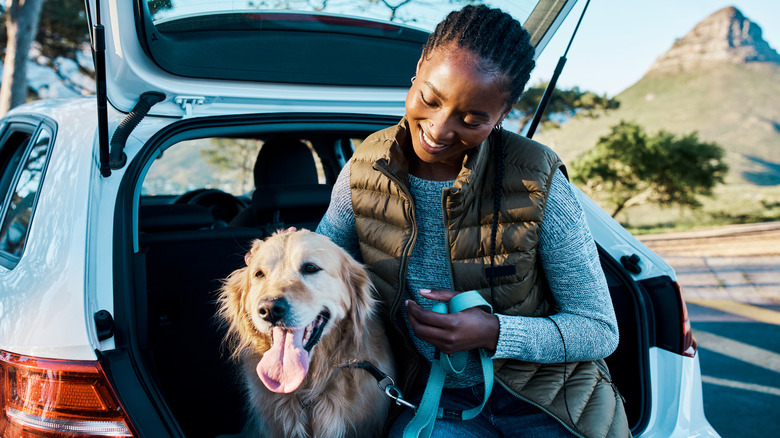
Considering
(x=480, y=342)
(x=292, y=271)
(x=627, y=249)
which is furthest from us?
(x=627, y=249)

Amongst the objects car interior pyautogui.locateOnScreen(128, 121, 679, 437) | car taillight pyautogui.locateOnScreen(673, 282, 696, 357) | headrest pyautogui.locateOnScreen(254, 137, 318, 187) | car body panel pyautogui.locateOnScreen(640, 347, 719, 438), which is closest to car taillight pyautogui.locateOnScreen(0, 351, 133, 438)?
car interior pyautogui.locateOnScreen(128, 121, 679, 437)

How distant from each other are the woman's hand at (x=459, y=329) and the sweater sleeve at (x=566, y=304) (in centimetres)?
4

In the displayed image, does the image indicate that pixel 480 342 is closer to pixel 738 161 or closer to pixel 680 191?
pixel 680 191

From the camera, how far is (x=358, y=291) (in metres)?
1.85

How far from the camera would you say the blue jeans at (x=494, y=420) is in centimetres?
153

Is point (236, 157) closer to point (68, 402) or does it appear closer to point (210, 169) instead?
point (210, 169)

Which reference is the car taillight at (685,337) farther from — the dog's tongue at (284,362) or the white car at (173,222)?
the dog's tongue at (284,362)

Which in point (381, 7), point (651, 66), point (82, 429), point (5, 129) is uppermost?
point (651, 66)

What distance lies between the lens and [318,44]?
87.9 inches

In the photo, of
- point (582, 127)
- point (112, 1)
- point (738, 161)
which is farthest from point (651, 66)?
point (112, 1)

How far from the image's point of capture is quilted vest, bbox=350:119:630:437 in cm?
145

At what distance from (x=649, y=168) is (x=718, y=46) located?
3049 centimetres

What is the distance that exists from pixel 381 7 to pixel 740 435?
10.9ft

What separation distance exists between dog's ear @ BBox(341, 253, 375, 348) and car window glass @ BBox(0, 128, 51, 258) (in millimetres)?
1176
